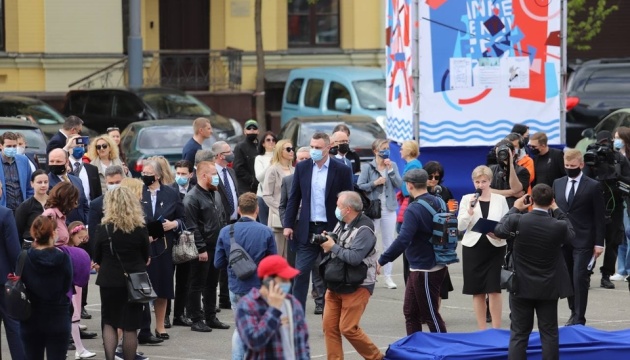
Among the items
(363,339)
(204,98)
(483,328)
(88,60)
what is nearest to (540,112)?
(483,328)

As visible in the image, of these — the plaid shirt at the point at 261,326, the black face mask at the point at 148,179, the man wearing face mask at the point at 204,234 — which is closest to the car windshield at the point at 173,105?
the man wearing face mask at the point at 204,234

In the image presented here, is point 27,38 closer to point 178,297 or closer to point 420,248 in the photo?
point 178,297

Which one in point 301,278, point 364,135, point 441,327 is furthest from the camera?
point 364,135

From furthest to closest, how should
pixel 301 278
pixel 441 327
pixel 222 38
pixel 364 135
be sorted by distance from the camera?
1. pixel 222 38
2. pixel 364 135
3. pixel 301 278
4. pixel 441 327

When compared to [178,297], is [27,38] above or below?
above

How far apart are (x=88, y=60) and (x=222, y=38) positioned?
365cm

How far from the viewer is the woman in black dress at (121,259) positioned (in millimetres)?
10547

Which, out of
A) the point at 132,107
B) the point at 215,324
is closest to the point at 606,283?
the point at 215,324

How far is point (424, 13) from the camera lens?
17.8 m

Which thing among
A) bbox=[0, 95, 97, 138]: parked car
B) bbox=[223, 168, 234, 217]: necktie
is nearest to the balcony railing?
bbox=[0, 95, 97, 138]: parked car

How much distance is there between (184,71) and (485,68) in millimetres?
15682

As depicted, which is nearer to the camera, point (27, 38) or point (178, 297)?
point (178, 297)

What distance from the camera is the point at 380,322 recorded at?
13.2m

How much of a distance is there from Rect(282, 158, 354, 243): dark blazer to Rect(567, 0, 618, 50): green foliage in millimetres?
18862
